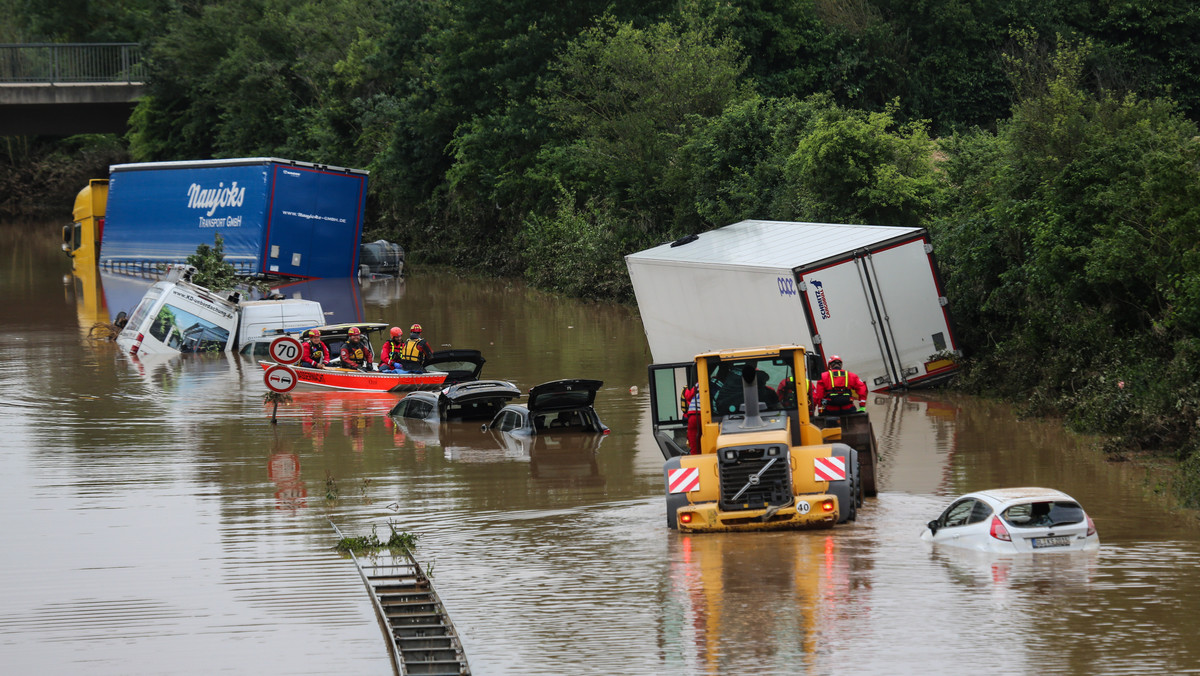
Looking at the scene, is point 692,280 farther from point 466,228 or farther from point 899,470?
point 466,228

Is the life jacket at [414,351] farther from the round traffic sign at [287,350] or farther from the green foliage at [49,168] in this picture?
the green foliage at [49,168]

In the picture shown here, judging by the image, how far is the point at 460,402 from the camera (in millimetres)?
24062

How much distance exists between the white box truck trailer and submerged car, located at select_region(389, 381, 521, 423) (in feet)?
15.0

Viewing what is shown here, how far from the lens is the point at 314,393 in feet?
92.2

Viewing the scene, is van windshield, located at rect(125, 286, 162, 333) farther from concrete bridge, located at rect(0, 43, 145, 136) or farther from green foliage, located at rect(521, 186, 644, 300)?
concrete bridge, located at rect(0, 43, 145, 136)

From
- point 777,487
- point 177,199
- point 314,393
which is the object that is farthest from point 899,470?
point 177,199

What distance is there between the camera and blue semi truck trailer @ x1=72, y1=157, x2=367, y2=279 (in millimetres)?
48156

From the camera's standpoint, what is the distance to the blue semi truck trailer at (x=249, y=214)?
4816 centimetres

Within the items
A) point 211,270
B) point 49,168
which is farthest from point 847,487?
point 49,168

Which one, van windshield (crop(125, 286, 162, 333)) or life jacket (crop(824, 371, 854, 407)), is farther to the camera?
van windshield (crop(125, 286, 162, 333))

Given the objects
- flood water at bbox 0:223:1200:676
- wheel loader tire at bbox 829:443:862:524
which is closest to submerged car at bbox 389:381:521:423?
flood water at bbox 0:223:1200:676

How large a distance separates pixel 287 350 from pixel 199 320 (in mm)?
7473

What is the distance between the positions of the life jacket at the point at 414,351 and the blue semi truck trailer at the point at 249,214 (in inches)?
850

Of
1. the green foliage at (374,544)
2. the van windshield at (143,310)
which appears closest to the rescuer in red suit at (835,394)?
the green foliage at (374,544)
